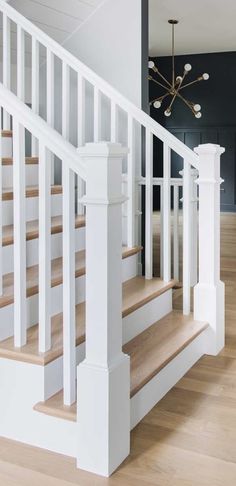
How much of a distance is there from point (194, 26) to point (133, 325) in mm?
6550

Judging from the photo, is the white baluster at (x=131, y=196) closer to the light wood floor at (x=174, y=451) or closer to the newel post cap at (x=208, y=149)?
the newel post cap at (x=208, y=149)

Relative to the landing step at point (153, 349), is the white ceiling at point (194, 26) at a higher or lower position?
higher

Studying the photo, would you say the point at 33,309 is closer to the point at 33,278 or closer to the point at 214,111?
the point at 33,278

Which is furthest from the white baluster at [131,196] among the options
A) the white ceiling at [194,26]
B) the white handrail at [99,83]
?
the white ceiling at [194,26]

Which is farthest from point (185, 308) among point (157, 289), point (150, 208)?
point (150, 208)

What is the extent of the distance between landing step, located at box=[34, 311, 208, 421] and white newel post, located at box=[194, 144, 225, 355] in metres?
0.09

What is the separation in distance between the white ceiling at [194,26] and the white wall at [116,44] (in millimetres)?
2749

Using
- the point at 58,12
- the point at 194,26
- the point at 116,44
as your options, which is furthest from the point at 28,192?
the point at 194,26

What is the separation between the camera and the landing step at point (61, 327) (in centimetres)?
220

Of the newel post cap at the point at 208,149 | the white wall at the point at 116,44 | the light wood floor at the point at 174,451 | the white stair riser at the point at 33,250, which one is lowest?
the light wood floor at the point at 174,451

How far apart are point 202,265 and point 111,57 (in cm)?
196

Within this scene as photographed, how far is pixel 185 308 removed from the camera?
3.31m

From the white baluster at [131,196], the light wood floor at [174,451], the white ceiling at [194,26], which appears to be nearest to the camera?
the light wood floor at [174,451]

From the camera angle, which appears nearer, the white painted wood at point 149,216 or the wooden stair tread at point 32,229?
the wooden stair tread at point 32,229
